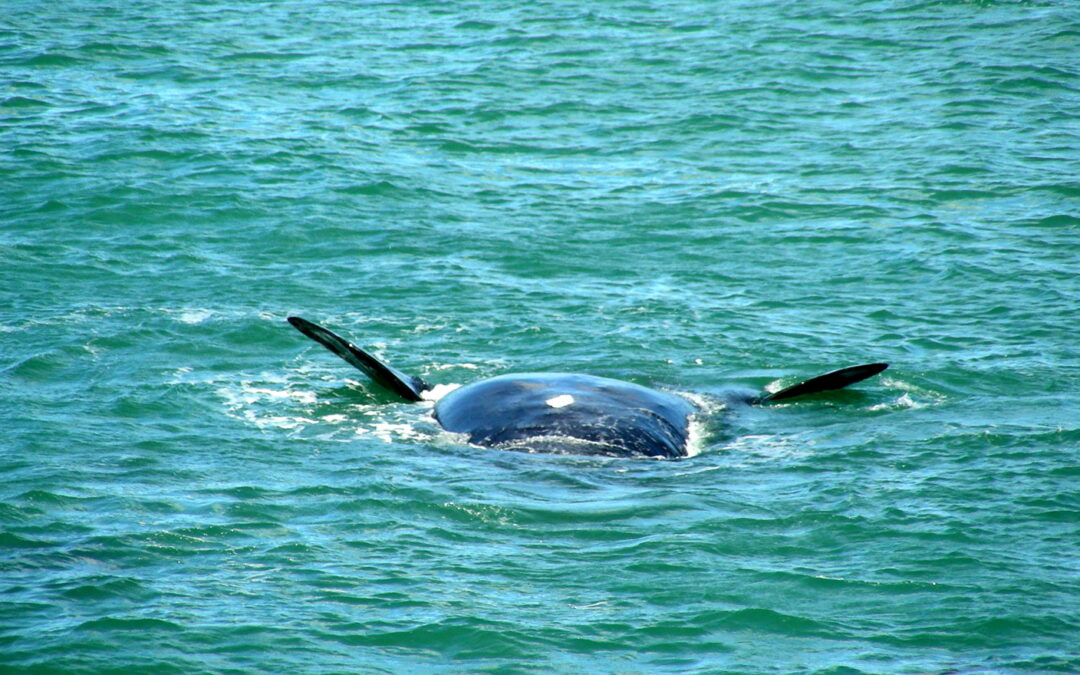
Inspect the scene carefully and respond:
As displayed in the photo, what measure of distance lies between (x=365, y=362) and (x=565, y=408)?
62.9 inches

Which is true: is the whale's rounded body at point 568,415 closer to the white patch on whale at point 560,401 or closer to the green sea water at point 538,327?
the white patch on whale at point 560,401

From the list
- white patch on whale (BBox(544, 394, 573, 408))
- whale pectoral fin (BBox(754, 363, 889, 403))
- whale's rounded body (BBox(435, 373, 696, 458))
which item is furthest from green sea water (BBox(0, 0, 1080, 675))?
white patch on whale (BBox(544, 394, 573, 408))

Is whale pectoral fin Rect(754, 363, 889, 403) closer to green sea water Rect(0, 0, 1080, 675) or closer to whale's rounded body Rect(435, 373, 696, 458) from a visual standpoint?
green sea water Rect(0, 0, 1080, 675)

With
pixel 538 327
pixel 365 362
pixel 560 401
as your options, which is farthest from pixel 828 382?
pixel 365 362

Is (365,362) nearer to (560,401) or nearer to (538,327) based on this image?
(560,401)

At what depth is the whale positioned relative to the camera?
30.3ft

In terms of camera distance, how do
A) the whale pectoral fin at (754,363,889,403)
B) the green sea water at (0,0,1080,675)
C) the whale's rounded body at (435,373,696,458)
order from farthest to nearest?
the whale pectoral fin at (754,363,889,403), the whale's rounded body at (435,373,696,458), the green sea water at (0,0,1080,675)

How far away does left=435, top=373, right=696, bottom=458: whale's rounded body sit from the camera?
9.21m

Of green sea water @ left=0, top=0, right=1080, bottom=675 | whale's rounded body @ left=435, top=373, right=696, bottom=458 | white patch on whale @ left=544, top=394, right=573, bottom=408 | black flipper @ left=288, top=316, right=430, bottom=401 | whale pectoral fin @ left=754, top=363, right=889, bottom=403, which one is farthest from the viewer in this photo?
whale pectoral fin @ left=754, top=363, right=889, bottom=403

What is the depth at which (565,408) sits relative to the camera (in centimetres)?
955

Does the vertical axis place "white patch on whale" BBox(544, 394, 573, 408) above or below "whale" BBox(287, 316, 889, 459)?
above

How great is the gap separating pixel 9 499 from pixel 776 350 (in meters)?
6.52

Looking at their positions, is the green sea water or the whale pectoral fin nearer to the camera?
the green sea water

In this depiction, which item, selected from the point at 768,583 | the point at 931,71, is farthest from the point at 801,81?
the point at 768,583
